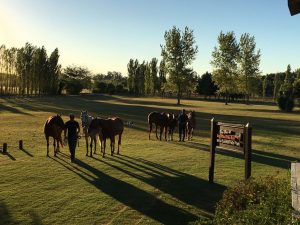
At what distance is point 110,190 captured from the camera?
43.6 ft

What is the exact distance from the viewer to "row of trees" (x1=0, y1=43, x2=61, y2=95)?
322 feet

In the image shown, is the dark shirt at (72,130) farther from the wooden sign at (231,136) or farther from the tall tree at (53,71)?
the tall tree at (53,71)

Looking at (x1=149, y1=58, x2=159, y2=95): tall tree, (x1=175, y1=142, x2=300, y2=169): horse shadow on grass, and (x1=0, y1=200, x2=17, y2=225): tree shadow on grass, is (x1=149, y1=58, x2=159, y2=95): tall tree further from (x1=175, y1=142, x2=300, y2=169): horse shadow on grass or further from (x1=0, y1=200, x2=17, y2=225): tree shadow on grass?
(x1=0, y1=200, x2=17, y2=225): tree shadow on grass

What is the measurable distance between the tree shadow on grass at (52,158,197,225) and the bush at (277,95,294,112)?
5652 cm

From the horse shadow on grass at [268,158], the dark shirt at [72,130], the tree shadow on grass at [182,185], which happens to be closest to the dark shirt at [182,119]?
the horse shadow on grass at [268,158]

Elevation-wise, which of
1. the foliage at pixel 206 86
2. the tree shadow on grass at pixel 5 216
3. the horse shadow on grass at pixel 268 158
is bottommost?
the tree shadow on grass at pixel 5 216

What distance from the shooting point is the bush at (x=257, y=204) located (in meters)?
7.07

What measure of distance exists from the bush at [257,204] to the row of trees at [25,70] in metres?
94.4

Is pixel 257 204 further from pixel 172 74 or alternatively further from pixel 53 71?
pixel 53 71

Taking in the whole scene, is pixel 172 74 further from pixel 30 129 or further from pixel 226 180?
pixel 226 180

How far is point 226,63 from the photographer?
279 feet

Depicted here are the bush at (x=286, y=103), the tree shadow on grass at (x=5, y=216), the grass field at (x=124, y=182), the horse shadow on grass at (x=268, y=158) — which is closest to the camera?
the tree shadow on grass at (x=5, y=216)

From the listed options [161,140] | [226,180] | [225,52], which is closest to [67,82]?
[225,52]

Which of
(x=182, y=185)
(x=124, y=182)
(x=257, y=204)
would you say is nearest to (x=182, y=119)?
(x=182, y=185)
